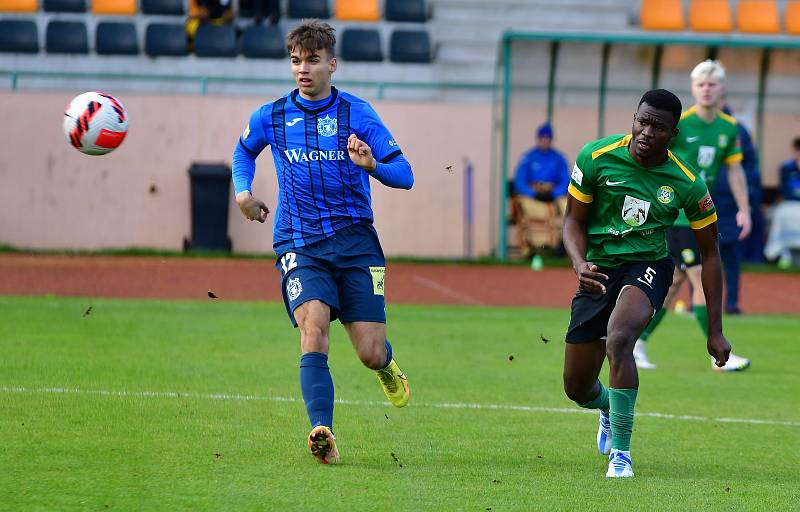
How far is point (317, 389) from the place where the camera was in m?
6.81

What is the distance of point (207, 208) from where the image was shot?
21.3m

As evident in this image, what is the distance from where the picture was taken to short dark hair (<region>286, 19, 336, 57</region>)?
7.04 m

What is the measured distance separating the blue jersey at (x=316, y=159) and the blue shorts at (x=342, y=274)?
0.21 feet

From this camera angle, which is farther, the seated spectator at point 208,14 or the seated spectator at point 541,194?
the seated spectator at point 208,14

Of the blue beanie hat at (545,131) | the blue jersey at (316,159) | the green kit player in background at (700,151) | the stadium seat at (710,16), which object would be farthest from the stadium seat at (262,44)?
the blue jersey at (316,159)

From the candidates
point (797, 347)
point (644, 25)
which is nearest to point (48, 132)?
point (644, 25)

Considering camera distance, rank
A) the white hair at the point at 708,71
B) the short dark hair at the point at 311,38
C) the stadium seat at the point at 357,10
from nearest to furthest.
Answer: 1. the short dark hair at the point at 311,38
2. the white hair at the point at 708,71
3. the stadium seat at the point at 357,10

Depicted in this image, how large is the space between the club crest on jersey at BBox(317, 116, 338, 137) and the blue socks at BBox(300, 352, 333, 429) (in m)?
1.19

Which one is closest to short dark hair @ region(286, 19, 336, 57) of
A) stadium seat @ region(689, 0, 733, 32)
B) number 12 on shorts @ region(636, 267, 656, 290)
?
number 12 on shorts @ region(636, 267, 656, 290)

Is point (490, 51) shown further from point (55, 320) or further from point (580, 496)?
point (580, 496)

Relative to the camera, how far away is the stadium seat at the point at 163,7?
23.3m

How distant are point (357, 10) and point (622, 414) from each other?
1790cm

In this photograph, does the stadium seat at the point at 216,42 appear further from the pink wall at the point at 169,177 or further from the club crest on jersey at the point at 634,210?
the club crest on jersey at the point at 634,210

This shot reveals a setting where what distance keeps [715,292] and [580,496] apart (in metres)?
1.41
